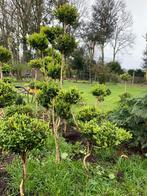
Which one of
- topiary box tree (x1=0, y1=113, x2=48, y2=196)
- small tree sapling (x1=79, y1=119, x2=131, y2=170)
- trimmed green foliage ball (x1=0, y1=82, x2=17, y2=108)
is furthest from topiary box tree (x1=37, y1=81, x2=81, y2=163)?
topiary box tree (x1=0, y1=113, x2=48, y2=196)

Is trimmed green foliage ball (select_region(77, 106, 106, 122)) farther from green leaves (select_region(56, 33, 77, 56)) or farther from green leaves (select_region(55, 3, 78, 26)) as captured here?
green leaves (select_region(55, 3, 78, 26))

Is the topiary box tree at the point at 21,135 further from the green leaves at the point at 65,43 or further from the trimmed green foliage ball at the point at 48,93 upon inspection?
the green leaves at the point at 65,43

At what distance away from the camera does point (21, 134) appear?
4031 millimetres

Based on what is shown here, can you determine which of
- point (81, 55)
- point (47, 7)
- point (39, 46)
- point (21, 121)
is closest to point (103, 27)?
point (81, 55)

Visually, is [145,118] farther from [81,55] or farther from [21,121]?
Answer: [81,55]

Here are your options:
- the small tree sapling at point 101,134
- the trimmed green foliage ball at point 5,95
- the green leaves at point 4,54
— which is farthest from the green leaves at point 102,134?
the green leaves at point 4,54

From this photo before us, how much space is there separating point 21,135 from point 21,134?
1 centimetres

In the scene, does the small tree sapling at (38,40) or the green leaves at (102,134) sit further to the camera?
the small tree sapling at (38,40)

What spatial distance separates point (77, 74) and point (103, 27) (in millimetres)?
7954

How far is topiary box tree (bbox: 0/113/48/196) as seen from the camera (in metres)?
4.02

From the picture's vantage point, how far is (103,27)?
3934 cm

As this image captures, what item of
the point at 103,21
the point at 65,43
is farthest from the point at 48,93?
the point at 103,21

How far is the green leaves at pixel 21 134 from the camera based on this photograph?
4018 mm

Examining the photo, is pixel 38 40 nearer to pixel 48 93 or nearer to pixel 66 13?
pixel 66 13
